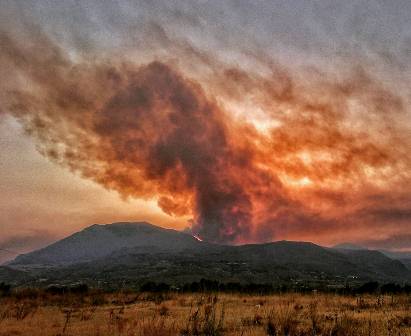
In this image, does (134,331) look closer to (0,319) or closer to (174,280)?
(0,319)

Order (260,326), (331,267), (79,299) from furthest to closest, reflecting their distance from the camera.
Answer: (331,267) → (79,299) → (260,326)

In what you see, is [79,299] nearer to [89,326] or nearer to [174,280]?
[89,326]

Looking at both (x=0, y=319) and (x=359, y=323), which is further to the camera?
(x=0, y=319)

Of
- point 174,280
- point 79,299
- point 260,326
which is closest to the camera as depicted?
point 260,326

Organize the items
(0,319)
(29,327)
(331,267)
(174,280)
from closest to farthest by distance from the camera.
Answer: (29,327), (0,319), (174,280), (331,267)

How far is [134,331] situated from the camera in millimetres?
13539

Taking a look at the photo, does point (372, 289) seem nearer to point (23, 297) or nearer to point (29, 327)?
point (23, 297)

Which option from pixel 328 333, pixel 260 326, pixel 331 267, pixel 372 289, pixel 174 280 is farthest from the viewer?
pixel 331 267

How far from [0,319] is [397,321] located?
16325mm

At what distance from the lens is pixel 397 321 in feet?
52.9

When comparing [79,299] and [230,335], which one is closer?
[230,335]

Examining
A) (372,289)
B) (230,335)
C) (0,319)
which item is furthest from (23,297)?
(372,289)

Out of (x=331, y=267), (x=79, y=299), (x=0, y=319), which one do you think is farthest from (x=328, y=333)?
(x=331, y=267)

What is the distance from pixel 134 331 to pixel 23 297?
772 inches
